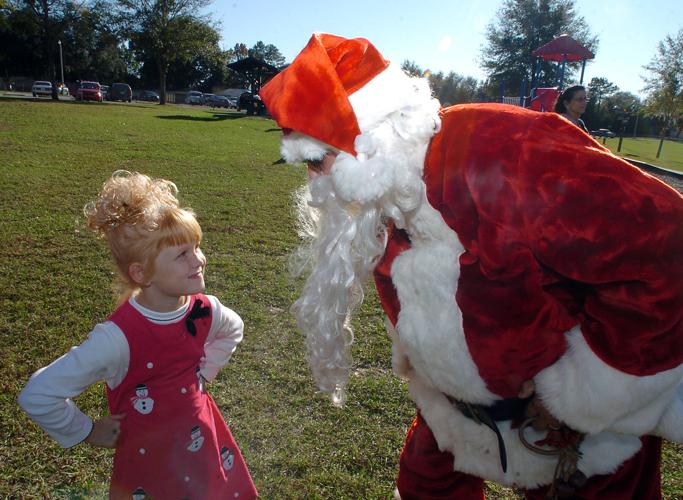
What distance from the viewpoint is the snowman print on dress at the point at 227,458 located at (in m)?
1.89

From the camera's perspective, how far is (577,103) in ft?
23.2

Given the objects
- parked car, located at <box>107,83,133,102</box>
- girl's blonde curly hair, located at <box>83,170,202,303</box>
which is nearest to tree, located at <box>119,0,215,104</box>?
parked car, located at <box>107,83,133,102</box>

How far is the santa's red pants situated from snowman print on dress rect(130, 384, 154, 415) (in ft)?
3.13

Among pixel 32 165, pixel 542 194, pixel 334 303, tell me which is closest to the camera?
pixel 542 194

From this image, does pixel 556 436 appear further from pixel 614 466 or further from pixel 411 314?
pixel 411 314

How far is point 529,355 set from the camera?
4.49 feet

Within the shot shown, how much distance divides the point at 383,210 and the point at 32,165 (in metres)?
9.27

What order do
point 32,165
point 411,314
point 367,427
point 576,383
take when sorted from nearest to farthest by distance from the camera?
1. point 576,383
2. point 411,314
3. point 367,427
4. point 32,165

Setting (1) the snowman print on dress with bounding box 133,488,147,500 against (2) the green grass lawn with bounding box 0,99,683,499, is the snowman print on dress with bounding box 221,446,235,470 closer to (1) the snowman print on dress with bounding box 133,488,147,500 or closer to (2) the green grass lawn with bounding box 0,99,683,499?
(1) the snowman print on dress with bounding box 133,488,147,500

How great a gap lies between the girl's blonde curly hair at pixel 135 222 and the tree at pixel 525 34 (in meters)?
33.7

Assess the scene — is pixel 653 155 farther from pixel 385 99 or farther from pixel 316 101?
pixel 316 101

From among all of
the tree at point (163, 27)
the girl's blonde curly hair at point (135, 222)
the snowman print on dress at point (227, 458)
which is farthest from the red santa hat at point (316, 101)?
the tree at point (163, 27)

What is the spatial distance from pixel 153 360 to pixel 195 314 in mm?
224

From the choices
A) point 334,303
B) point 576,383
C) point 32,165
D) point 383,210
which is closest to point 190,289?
point 334,303
